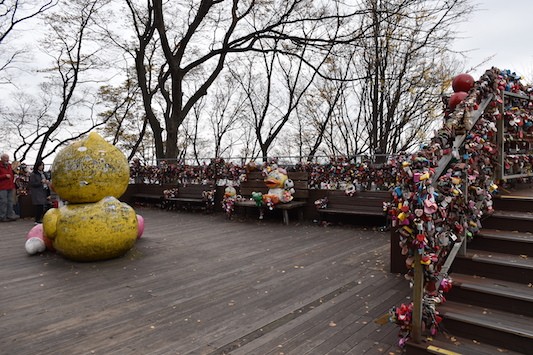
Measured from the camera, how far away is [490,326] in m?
2.71

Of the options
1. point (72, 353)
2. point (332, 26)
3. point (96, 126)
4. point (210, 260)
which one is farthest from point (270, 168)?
point (96, 126)

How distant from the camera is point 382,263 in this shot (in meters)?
5.48

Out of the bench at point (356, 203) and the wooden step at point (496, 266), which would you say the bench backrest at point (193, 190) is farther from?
the wooden step at point (496, 266)

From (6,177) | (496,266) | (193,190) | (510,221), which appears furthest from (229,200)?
(496,266)

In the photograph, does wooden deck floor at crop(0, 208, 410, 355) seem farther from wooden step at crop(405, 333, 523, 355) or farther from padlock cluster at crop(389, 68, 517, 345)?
padlock cluster at crop(389, 68, 517, 345)

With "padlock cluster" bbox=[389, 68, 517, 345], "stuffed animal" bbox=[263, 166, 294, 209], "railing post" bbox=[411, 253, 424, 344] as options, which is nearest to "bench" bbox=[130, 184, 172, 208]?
"stuffed animal" bbox=[263, 166, 294, 209]

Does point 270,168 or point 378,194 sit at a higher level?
point 270,168

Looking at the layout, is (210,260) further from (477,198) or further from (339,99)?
(339,99)

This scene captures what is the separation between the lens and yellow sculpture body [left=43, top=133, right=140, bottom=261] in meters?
5.48

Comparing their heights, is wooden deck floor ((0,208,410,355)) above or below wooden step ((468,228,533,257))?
below

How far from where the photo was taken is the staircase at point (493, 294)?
8.73 ft

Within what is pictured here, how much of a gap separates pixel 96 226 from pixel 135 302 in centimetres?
178

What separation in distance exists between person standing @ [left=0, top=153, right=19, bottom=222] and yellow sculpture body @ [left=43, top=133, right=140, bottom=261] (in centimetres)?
509

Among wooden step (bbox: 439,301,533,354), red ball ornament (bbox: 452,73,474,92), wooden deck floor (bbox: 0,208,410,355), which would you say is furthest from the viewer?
red ball ornament (bbox: 452,73,474,92)
